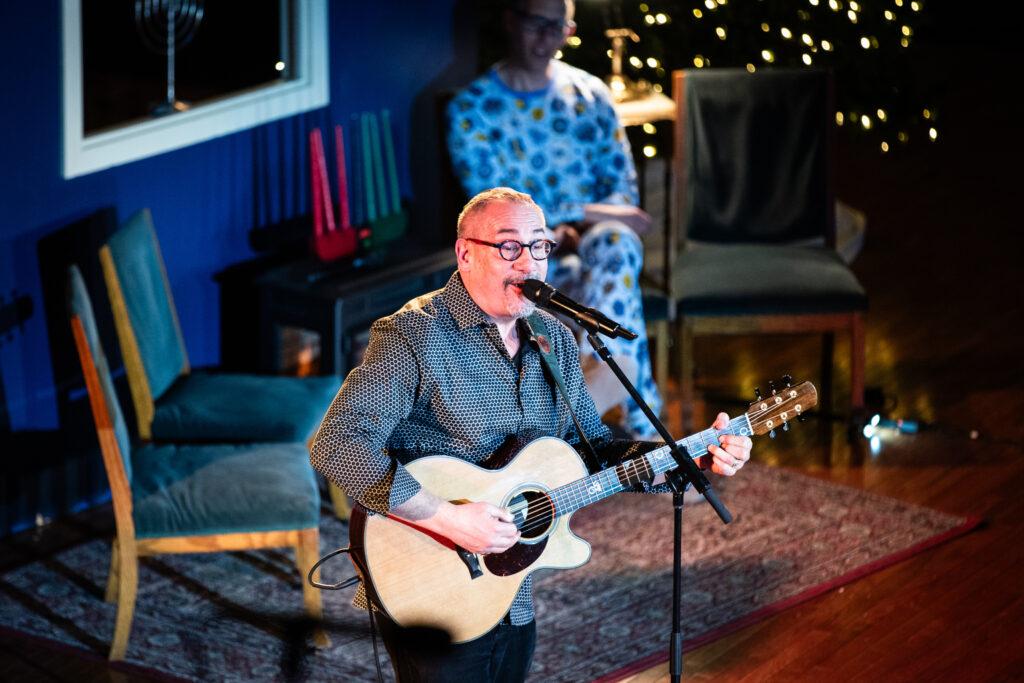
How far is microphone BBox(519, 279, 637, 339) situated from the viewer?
2348 mm

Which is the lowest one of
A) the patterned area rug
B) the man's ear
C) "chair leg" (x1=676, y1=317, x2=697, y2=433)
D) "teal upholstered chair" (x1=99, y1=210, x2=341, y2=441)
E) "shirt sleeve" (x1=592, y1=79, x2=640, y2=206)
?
the patterned area rug

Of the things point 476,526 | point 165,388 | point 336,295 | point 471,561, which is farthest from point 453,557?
point 336,295

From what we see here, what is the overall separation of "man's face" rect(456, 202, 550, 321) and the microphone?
0.08 meters

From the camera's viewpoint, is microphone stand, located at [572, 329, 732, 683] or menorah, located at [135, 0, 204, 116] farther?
menorah, located at [135, 0, 204, 116]

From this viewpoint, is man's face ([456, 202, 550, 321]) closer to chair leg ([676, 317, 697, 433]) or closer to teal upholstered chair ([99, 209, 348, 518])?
teal upholstered chair ([99, 209, 348, 518])

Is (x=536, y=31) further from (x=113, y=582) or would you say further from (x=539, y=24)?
(x=113, y=582)

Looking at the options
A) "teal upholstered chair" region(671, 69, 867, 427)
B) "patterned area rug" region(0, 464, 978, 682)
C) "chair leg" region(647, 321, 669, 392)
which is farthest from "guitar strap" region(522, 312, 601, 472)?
"teal upholstered chair" region(671, 69, 867, 427)

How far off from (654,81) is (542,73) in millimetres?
1397

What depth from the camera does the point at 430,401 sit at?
8.65 ft

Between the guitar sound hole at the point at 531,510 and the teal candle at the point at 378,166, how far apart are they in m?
2.83

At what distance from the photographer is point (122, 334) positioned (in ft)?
13.1

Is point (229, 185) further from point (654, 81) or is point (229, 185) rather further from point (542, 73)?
point (654, 81)

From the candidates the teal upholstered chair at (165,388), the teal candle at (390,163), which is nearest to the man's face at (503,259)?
the teal upholstered chair at (165,388)

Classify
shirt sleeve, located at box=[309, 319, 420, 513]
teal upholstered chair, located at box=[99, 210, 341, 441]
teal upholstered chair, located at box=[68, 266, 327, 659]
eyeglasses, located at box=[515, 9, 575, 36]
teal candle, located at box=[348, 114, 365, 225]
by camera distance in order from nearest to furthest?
shirt sleeve, located at box=[309, 319, 420, 513]
teal upholstered chair, located at box=[68, 266, 327, 659]
teal upholstered chair, located at box=[99, 210, 341, 441]
eyeglasses, located at box=[515, 9, 575, 36]
teal candle, located at box=[348, 114, 365, 225]
